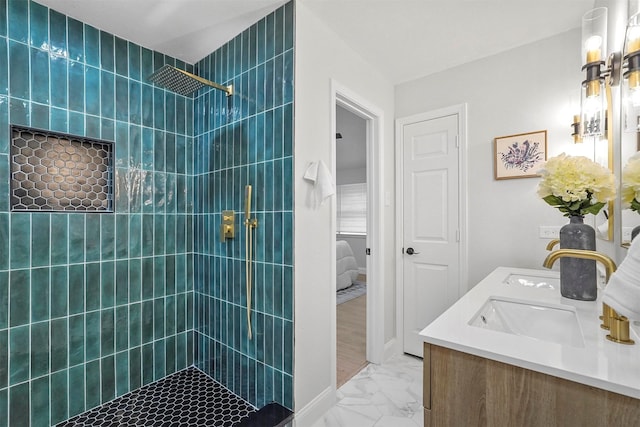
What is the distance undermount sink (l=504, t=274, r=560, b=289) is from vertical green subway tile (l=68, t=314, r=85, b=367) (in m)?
2.61

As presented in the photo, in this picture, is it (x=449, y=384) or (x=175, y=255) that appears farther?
(x=175, y=255)

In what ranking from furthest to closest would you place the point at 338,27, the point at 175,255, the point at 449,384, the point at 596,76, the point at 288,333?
the point at 175,255
the point at 338,27
the point at 288,333
the point at 596,76
the point at 449,384

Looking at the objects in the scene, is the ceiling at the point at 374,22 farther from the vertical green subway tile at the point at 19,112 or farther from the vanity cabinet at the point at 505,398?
the vanity cabinet at the point at 505,398

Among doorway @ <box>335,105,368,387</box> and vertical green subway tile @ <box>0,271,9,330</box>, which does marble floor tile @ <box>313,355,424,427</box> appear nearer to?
doorway @ <box>335,105,368,387</box>

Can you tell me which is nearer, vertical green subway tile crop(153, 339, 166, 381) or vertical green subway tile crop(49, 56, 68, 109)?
vertical green subway tile crop(49, 56, 68, 109)

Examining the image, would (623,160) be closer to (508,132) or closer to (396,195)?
(508,132)

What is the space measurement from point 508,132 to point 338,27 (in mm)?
1460

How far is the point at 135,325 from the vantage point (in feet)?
7.12

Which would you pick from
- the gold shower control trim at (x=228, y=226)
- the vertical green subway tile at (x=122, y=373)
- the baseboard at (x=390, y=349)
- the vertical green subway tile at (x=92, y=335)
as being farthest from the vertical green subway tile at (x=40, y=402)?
the baseboard at (x=390, y=349)

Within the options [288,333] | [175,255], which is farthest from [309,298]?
[175,255]

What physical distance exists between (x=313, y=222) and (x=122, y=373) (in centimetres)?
173

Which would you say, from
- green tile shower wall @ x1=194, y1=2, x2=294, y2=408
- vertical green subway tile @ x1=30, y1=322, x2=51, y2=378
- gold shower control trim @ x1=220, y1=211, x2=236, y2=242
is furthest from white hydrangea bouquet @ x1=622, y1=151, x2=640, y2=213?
vertical green subway tile @ x1=30, y1=322, x2=51, y2=378

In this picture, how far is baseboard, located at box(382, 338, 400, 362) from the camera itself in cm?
257

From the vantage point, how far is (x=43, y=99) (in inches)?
69.9
